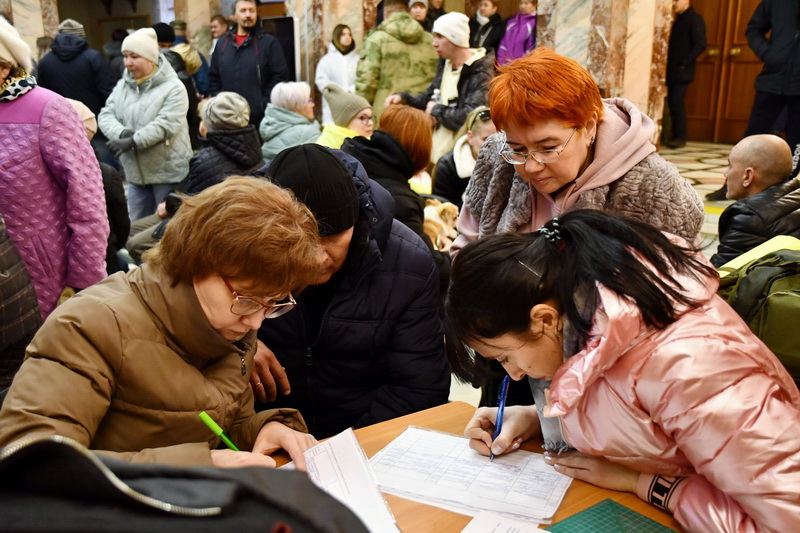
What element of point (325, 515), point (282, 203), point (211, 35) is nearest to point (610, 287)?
point (282, 203)

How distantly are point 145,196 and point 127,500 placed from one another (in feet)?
17.1

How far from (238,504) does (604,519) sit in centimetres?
107

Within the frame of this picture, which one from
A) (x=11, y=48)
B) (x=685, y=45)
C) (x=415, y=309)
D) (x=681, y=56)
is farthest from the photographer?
(x=681, y=56)

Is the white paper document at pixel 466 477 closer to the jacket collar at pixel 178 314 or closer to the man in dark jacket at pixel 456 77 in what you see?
the jacket collar at pixel 178 314

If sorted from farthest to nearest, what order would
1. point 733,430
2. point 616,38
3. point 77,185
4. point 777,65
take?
point 616,38
point 777,65
point 77,185
point 733,430

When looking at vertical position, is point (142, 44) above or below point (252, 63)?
above

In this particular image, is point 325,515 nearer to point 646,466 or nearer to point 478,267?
point 478,267

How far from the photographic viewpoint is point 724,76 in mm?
10203

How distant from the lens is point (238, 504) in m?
0.55

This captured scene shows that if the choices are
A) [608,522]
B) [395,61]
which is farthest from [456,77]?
[608,522]

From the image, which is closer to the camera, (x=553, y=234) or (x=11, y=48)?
(x=553, y=234)

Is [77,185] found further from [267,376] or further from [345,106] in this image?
[345,106]

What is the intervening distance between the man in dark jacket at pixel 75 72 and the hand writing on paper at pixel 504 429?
19.6ft


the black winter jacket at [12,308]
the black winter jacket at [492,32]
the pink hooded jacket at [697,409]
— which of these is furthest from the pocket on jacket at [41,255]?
the black winter jacket at [492,32]
